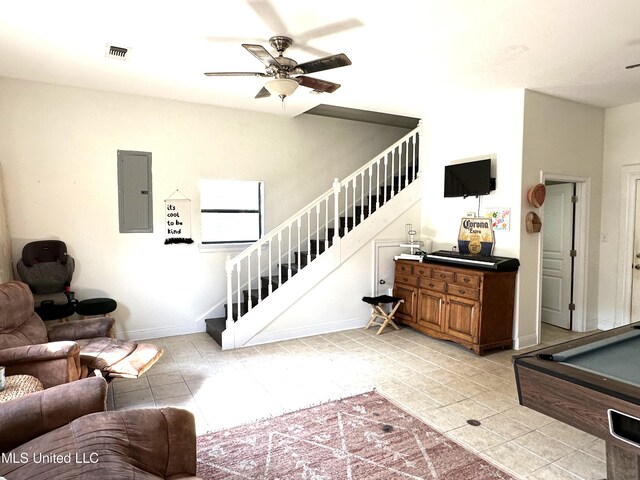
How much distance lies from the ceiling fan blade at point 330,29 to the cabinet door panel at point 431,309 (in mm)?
3241

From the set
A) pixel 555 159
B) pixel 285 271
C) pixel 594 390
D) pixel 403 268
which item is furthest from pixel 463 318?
pixel 594 390

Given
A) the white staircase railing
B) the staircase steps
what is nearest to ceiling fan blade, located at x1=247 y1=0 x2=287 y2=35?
the white staircase railing

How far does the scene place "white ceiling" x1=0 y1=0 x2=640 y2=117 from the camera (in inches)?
109

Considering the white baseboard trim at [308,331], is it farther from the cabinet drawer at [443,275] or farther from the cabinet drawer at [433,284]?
the cabinet drawer at [443,275]

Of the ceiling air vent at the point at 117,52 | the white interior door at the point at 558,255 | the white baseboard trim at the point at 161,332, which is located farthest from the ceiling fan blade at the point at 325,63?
the white interior door at the point at 558,255

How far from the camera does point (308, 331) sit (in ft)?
17.0

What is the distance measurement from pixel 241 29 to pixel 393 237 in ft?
11.6

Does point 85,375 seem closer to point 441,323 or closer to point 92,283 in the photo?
point 92,283

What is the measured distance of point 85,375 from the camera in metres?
3.00

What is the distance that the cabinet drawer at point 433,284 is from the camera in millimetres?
4844

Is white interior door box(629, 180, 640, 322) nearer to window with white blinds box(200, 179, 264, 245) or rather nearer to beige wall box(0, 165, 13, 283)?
window with white blinds box(200, 179, 264, 245)

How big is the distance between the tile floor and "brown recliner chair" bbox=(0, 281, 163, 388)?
1.33 feet

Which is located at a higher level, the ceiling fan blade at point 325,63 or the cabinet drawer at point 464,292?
the ceiling fan blade at point 325,63

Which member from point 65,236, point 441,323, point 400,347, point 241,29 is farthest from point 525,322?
point 65,236
